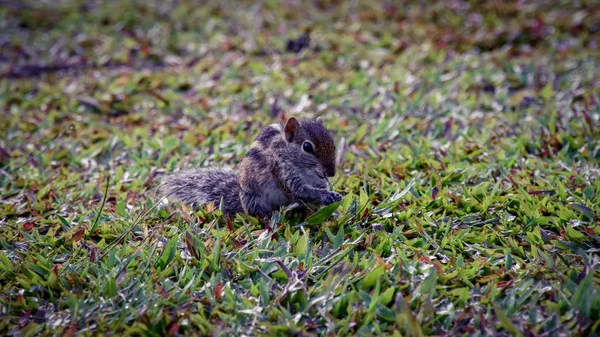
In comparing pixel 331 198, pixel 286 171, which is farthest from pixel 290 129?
pixel 331 198

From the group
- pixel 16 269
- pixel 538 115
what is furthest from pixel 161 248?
pixel 538 115

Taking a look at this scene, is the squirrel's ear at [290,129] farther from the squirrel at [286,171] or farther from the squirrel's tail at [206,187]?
the squirrel's tail at [206,187]

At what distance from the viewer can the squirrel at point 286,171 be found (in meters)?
3.91

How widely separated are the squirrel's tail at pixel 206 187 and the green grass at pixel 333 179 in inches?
5.5

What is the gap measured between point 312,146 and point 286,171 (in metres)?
0.24

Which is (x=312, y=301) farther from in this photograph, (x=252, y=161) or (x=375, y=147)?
(x=375, y=147)

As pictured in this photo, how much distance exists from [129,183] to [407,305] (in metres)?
2.74

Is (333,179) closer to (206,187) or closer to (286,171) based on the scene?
(286,171)

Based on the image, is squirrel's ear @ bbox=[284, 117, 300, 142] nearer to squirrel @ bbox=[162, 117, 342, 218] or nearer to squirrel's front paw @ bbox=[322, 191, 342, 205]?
squirrel @ bbox=[162, 117, 342, 218]

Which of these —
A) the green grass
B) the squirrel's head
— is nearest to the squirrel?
the squirrel's head

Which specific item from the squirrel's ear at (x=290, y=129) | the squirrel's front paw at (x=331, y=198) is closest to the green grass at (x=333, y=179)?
the squirrel's front paw at (x=331, y=198)

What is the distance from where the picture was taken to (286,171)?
392 centimetres

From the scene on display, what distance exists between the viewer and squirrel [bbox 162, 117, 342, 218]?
3912 mm

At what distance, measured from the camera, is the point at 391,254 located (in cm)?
360
